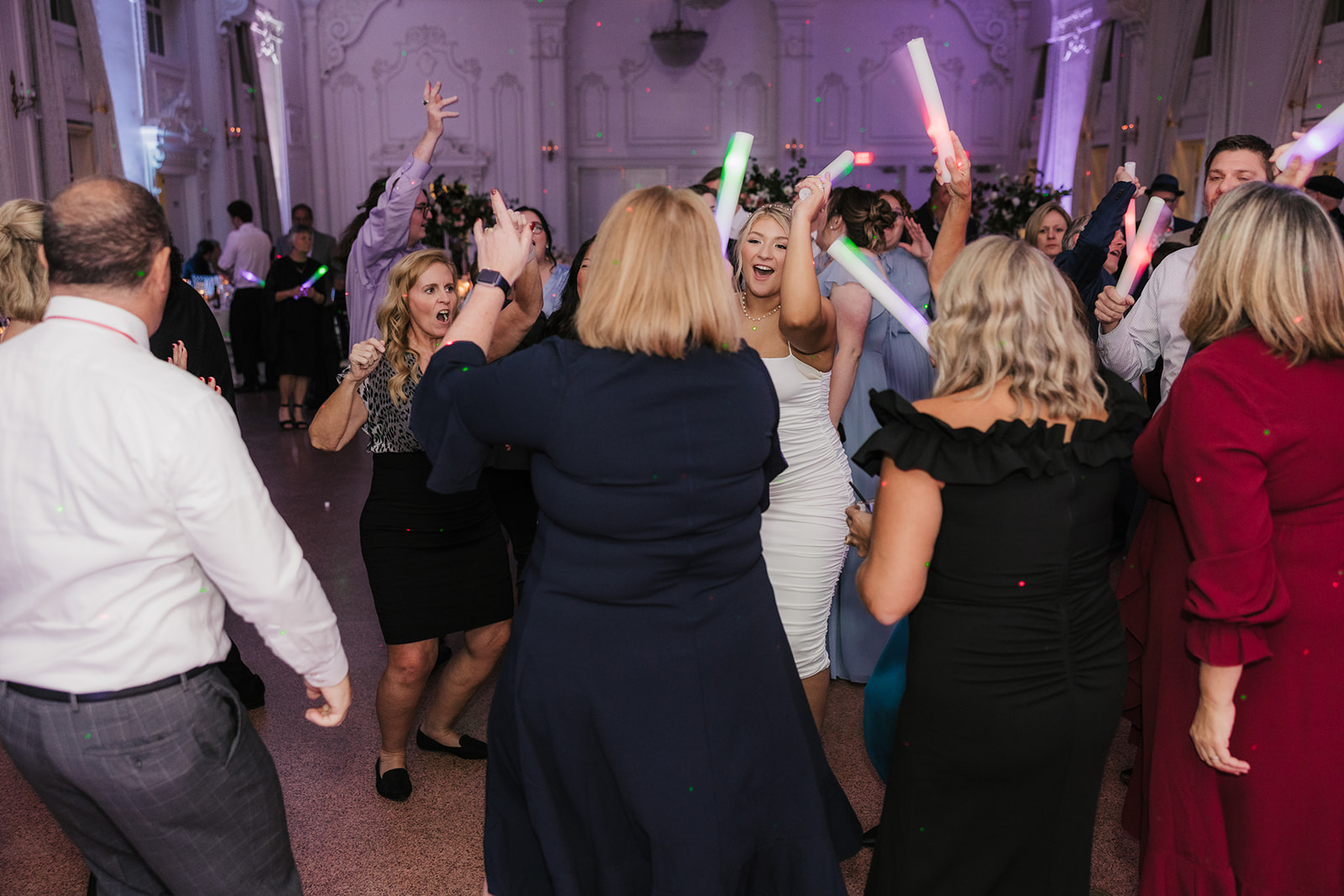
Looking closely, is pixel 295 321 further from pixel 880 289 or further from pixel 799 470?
pixel 880 289

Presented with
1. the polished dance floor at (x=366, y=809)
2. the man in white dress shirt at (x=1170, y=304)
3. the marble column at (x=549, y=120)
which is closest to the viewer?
the polished dance floor at (x=366, y=809)

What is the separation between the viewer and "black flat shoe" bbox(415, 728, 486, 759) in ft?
9.51

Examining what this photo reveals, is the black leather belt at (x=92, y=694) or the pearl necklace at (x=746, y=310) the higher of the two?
the pearl necklace at (x=746, y=310)

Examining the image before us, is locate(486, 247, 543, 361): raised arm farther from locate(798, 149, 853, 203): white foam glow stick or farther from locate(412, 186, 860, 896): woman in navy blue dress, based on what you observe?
locate(412, 186, 860, 896): woman in navy blue dress

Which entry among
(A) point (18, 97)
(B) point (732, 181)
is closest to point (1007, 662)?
(B) point (732, 181)

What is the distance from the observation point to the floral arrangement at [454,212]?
31.7 feet

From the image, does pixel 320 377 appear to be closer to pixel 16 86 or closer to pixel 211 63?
pixel 16 86

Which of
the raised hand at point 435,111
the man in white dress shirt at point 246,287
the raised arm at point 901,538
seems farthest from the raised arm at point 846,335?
the man in white dress shirt at point 246,287

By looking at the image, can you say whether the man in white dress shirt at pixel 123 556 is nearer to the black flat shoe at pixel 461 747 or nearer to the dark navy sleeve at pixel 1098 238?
the black flat shoe at pixel 461 747

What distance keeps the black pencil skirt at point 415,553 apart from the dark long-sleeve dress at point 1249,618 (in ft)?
5.38

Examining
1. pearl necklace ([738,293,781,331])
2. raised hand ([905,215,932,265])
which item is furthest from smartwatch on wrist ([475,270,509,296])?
raised hand ([905,215,932,265])

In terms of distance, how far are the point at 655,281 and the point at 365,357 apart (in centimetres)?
111

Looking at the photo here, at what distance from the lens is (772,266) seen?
2598 mm

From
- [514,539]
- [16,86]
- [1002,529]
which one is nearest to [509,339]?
[514,539]
